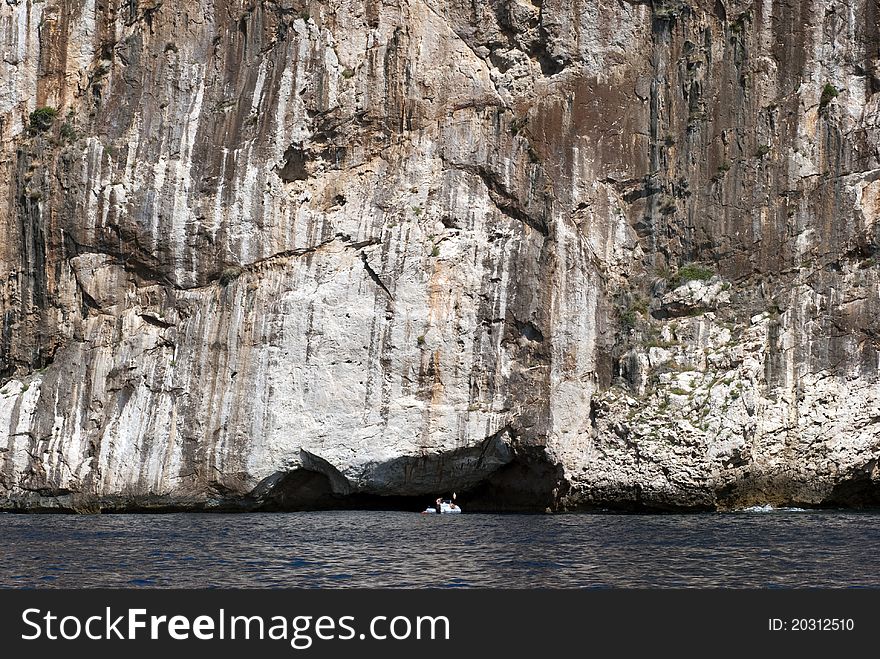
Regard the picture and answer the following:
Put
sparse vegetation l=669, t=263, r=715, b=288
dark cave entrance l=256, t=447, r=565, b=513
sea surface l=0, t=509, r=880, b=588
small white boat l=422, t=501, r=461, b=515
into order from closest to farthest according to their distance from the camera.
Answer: sea surface l=0, t=509, r=880, b=588, small white boat l=422, t=501, r=461, b=515, dark cave entrance l=256, t=447, r=565, b=513, sparse vegetation l=669, t=263, r=715, b=288

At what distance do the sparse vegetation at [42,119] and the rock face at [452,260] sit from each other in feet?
0.24

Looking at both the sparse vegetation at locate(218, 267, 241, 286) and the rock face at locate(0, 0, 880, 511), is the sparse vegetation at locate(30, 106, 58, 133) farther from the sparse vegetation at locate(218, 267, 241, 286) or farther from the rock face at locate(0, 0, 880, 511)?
the sparse vegetation at locate(218, 267, 241, 286)

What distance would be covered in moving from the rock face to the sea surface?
3173 millimetres

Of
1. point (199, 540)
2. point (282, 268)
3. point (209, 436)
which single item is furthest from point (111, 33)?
point (199, 540)

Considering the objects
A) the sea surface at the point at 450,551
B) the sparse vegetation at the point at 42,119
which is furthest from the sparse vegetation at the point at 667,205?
the sparse vegetation at the point at 42,119

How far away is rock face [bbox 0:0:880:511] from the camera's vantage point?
35094 mm

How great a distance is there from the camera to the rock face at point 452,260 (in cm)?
3509

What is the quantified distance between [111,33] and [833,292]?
23.8 meters

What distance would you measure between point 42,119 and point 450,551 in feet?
77.0

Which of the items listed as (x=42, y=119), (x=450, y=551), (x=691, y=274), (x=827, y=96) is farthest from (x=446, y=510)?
(x=42, y=119)

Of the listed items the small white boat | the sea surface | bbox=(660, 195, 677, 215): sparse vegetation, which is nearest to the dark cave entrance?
the small white boat

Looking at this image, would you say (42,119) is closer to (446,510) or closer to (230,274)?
(230,274)

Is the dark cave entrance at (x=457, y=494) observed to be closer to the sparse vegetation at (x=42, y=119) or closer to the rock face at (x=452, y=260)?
the rock face at (x=452, y=260)

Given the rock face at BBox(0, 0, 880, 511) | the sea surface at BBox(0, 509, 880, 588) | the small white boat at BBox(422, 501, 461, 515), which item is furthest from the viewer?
the small white boat at BBox(422, 501, 461, 515)
